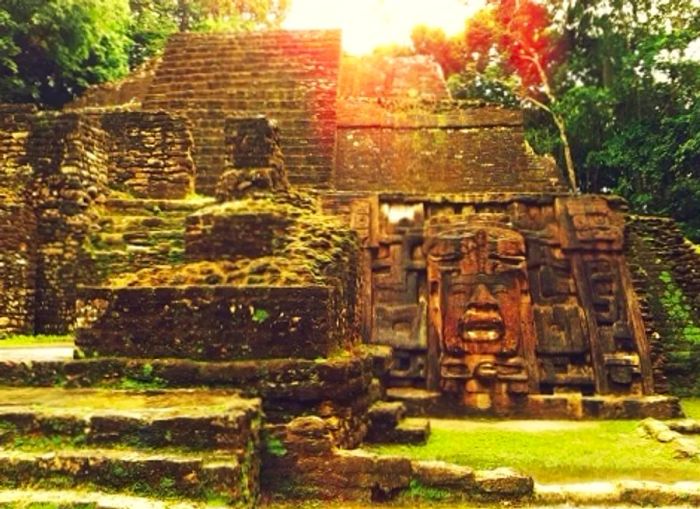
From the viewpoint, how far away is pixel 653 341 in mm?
7902

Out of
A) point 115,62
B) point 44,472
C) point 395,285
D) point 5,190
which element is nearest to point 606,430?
point 395,285

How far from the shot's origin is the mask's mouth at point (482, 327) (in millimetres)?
7094

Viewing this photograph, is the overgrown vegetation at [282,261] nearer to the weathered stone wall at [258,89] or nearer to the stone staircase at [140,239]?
the stone staircase at [140,239]

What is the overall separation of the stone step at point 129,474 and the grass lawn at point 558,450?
1877mm

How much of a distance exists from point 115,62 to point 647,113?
1331cm

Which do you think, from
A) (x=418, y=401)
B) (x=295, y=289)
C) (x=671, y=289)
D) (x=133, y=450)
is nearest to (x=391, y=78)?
(x=671, y=289)

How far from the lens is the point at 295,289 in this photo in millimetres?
4902

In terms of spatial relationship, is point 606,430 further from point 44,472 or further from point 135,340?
point 44,472

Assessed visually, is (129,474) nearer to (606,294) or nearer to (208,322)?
(208,322)

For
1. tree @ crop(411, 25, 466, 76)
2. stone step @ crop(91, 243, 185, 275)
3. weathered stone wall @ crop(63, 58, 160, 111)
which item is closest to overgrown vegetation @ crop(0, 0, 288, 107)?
weathered stone wall @ crop(63, 58, 160, 111)

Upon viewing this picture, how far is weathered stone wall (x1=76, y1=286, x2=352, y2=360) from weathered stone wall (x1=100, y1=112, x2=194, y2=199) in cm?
575

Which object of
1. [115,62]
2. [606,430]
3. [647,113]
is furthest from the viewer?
[115,62]

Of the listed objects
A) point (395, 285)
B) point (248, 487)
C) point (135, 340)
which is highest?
point (395, 285)

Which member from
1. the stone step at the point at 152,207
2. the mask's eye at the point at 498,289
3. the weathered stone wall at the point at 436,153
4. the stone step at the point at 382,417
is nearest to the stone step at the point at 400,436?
the stone step at the point at 382,417
